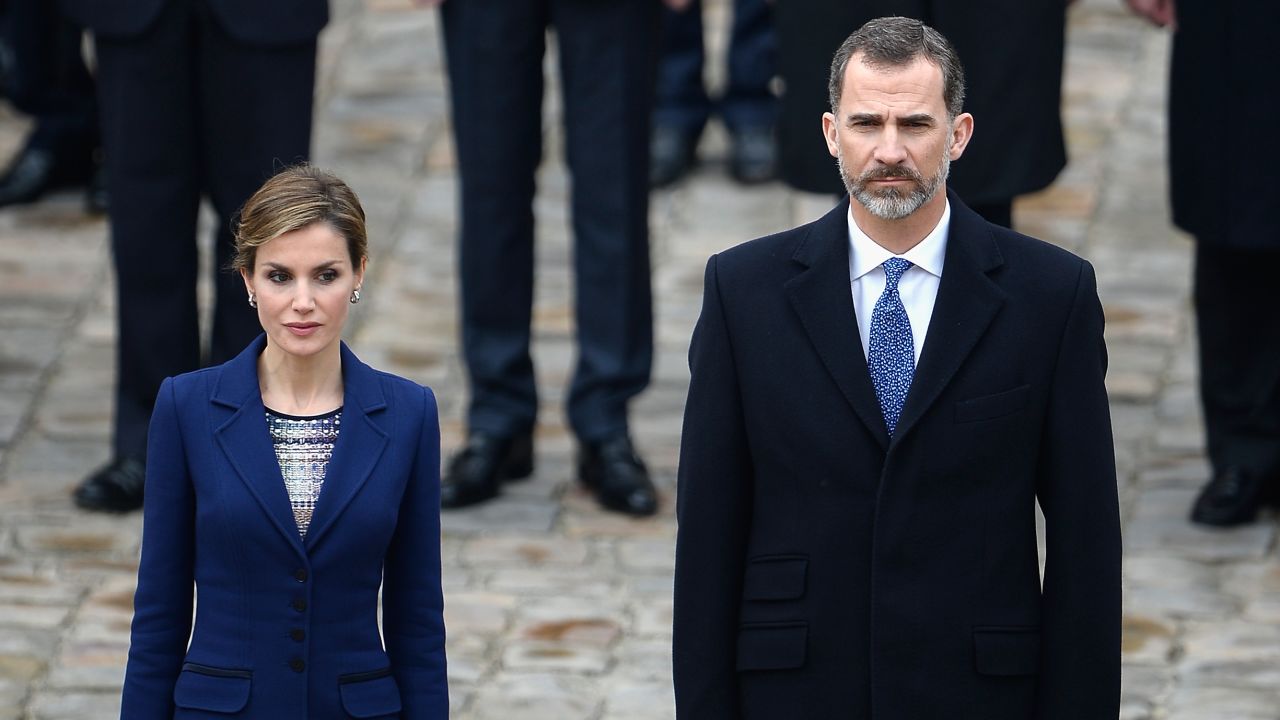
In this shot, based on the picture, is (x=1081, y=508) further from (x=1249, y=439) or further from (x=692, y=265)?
(x=692, y=265)

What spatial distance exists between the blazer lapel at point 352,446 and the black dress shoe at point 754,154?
4.76 m

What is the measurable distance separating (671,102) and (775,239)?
14.9ft

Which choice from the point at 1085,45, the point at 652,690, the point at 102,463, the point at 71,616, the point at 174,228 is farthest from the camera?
the point at 1085,45

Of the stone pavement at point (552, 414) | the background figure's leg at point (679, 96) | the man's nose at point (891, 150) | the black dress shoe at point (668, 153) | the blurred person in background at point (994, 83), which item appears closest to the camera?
the man's nose at point (891, 150)

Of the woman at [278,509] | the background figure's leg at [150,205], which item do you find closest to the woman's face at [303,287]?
the woman at [278,509]

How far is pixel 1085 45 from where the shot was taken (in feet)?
30.1

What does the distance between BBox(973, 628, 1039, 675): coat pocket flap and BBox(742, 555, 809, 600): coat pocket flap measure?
0.83ft

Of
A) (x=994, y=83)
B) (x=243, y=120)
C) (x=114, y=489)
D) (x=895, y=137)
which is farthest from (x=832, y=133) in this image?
(x=114, y=489)

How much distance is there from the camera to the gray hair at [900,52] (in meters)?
3.10

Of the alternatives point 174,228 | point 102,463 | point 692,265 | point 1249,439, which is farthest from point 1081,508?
point 692,265

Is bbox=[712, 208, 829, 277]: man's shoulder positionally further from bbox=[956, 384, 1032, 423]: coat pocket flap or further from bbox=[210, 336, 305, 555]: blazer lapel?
bbox=[210, 336, 305, 555]: blazer lapel

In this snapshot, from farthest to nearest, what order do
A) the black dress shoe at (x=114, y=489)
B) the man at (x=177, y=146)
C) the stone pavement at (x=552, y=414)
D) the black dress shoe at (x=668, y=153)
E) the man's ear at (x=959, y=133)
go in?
the black dress shoe at (x=668, y=153), the black dress shoe at (x=114, y=489), the man at (x=177, y=146), the stone pavement at (x=552, y=414), the man's ear at (x=959, y=133)

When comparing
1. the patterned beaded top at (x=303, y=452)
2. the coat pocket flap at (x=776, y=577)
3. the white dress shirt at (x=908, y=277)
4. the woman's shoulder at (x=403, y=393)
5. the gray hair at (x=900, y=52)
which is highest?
the gray hair at (x=900, y=52)

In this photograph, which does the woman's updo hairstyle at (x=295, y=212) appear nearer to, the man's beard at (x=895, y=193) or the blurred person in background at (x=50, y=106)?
the man's beard at (x=895, y=193)
